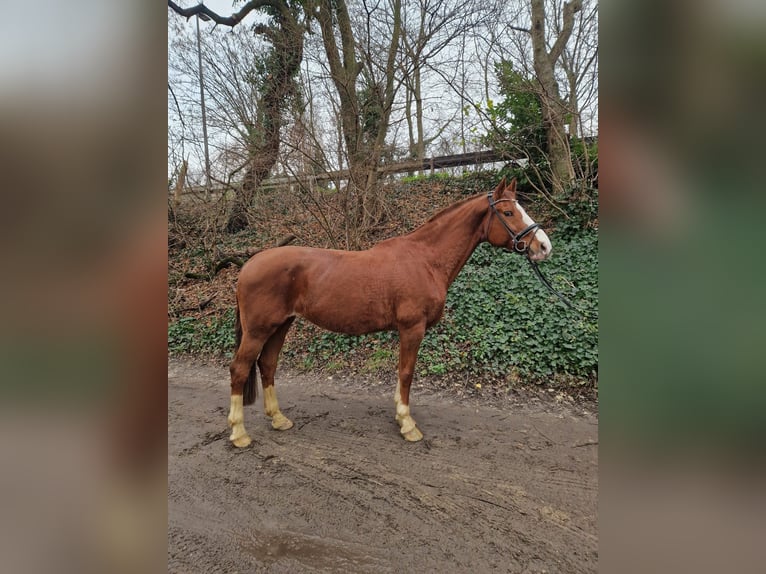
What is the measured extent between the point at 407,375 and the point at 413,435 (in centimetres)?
49

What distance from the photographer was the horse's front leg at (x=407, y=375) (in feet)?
9.53

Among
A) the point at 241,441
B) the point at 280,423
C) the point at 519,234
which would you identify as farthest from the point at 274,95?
the point at 241,441

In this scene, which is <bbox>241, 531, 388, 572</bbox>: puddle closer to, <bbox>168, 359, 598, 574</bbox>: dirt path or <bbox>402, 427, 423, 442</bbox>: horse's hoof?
<bbox>168, 359, 598, 574</bbox>: dirt path

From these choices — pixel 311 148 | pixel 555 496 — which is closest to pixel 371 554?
pixel 555 496

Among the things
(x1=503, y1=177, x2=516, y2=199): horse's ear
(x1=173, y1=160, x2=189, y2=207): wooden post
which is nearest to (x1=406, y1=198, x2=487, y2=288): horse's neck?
Result: (x1=503, y1=177, x2=516, y2=199): horse's ear

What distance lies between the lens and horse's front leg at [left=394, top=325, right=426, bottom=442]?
2904 mm

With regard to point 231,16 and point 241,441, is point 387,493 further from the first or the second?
point 231,16

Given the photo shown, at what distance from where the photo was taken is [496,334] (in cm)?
463

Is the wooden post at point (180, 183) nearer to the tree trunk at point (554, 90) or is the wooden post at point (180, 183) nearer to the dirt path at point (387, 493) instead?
the dirt path at point (387, 493)

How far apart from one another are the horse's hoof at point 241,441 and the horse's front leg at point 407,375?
1.29m

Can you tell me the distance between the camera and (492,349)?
14.5 feet
